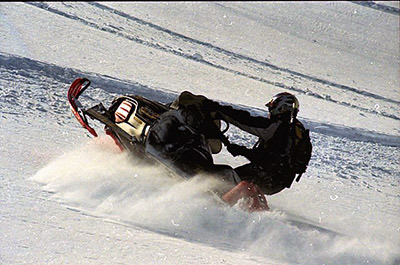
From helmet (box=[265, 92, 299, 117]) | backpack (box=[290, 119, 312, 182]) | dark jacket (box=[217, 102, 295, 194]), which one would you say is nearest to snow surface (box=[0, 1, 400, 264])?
dark jacket (box=[217, 102, 295, 194])

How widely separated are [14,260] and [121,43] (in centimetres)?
815

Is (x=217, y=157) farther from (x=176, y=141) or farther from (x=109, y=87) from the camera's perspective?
(x=109, y=87)

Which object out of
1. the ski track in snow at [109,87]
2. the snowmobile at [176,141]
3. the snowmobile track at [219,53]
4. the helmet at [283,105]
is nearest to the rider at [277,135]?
the helmet at [283,105]

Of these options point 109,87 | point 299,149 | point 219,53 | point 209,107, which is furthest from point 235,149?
point 219,53

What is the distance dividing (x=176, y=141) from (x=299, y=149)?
3.20 feet

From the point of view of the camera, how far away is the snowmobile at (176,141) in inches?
199

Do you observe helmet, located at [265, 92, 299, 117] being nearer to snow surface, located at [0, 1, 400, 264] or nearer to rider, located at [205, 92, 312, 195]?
rider, located at [205, 92, 312, 195]

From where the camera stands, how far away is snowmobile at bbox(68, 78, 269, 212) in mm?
5059

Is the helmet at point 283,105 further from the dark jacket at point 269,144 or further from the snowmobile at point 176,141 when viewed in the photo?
the snowmobile at point 176,141

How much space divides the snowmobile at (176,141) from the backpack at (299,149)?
388 millimetres

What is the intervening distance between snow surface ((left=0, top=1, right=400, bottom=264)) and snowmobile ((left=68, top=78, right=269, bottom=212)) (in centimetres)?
12

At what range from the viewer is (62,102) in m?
7.45

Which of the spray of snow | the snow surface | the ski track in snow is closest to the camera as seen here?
the snow surface

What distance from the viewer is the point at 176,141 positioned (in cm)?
526
